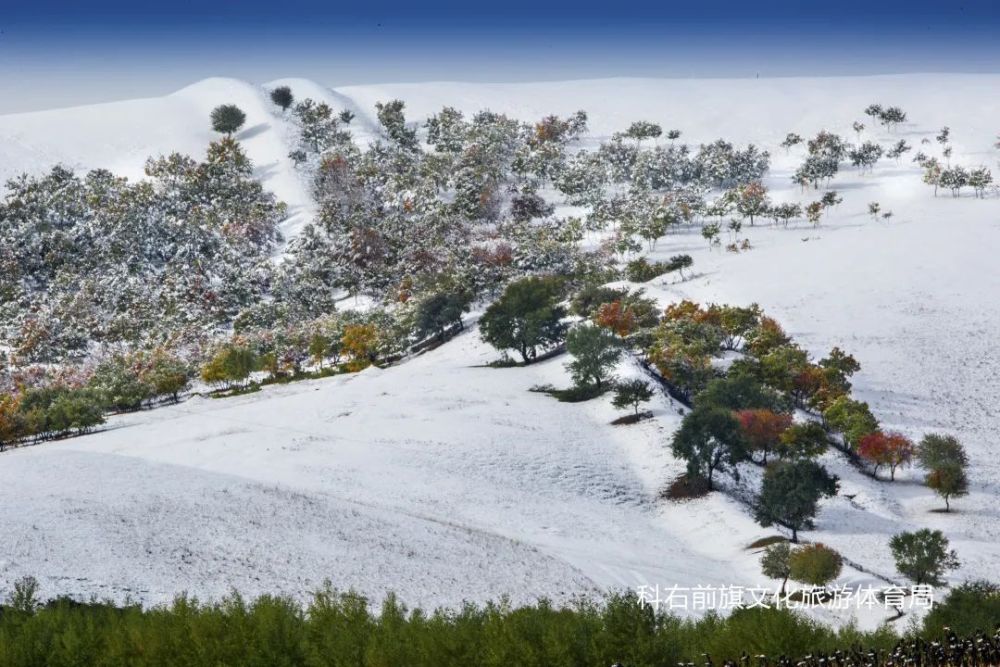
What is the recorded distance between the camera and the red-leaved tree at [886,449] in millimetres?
53781

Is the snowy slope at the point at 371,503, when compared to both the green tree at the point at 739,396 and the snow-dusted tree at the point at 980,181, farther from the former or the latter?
the snow-dusted tree at the point at 980,181

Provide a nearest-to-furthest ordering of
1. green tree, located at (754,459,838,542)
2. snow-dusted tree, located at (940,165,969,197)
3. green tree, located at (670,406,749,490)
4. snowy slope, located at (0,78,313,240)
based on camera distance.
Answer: green tree, located at (754,459,838,542)
green tree, located at (670,406,749,490)
snow-dusted tree, located at (940,165,969,197)
snowy slope, located at (0,78,313,240)

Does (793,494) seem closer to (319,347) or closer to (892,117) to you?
(319,347)

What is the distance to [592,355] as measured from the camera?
6244cm

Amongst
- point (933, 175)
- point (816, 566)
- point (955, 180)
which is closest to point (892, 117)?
point (933, 175)

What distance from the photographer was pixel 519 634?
69.9 ft

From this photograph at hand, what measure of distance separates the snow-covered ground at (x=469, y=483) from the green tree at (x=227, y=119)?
356 ft

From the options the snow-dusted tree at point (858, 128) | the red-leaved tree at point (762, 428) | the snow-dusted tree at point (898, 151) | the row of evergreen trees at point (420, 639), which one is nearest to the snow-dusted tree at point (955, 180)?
the snow-dusted tree at point (898, 151)

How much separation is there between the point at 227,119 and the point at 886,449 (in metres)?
152

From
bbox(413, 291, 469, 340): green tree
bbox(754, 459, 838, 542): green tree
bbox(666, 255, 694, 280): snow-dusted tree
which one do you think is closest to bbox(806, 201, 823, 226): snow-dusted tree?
bbox(666, 255, 694, 280): snow-dusted tree

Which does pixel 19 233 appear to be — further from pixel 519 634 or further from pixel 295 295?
pixel 519 634

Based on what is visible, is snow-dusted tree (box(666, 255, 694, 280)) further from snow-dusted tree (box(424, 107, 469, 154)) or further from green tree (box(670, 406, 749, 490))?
snow-dusted tree (box(424, 107, 469, 154))

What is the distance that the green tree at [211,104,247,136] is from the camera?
173 meters

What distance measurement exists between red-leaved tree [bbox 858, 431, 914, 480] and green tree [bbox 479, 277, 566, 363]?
92.6ft
